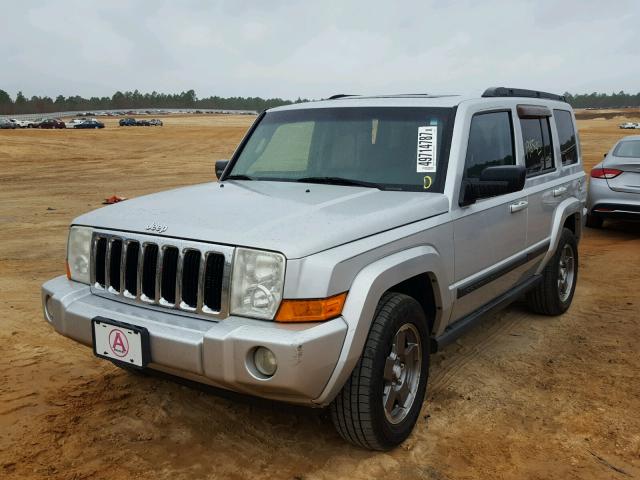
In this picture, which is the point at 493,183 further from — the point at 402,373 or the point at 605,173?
the point at 605,173

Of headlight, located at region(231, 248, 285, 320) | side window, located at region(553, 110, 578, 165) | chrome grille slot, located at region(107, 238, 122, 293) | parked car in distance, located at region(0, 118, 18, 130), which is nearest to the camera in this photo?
headlight, located at region(231, 248, 285, 320)

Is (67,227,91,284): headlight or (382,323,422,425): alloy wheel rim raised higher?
(67,227,91,284): headlight

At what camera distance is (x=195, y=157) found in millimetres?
28500

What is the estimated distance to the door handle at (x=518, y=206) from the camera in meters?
4.32

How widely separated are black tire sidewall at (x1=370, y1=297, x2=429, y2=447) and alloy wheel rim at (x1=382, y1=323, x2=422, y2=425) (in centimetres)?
3

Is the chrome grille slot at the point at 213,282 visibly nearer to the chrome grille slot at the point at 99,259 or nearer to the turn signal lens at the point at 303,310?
the turn signal lens at the point at 303,310

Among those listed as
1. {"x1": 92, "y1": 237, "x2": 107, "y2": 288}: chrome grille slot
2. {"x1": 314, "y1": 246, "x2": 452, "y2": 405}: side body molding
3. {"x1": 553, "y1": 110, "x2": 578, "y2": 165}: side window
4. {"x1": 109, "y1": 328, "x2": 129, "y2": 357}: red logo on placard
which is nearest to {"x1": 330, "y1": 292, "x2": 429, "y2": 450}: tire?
{"x1": 314, "y1": 246, "x2": 452, "y2": 405}: side body molding

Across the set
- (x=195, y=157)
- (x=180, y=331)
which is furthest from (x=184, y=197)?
(x=195, y=157)

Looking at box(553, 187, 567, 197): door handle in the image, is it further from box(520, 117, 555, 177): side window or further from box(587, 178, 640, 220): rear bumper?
box(587, 178, 640, 220): rear bumper

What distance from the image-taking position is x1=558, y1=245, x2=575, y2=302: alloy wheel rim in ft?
18.3

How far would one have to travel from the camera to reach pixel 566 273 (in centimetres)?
575

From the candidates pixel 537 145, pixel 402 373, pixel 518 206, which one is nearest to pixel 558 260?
pixel 537 145

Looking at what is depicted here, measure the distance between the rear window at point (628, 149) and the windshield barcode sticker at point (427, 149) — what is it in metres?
A: 6.70

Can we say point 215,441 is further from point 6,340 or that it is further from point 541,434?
point 6,340
